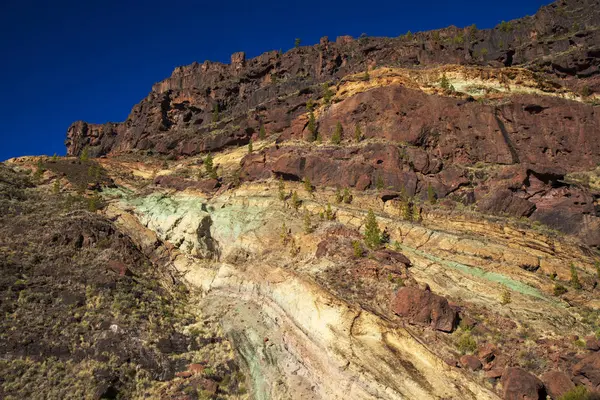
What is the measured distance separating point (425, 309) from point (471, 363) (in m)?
3.57

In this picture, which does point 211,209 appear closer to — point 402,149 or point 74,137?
point 402,149

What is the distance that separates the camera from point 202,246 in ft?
121

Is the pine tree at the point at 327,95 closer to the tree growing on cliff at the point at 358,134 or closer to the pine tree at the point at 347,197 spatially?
the tree growing on cliff at the point at 358,134

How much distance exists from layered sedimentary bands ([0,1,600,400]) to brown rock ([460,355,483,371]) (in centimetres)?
8

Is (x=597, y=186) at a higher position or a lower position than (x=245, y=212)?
lower

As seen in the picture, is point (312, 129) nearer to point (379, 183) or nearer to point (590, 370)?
point (379, 183)

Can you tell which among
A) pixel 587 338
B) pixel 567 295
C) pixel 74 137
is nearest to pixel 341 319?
pixel 587 338

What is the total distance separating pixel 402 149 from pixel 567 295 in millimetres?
22684

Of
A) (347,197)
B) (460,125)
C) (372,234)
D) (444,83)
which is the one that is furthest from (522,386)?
(444,83)

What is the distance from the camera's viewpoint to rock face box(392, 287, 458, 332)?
21.5 meters

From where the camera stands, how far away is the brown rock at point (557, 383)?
17.7 m

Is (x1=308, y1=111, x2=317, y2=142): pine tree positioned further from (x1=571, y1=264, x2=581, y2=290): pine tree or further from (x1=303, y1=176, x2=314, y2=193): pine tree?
(x1=571, y1=264, x2=581, y2=290): pine tree

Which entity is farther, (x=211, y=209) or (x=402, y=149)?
(x=402, y=149)

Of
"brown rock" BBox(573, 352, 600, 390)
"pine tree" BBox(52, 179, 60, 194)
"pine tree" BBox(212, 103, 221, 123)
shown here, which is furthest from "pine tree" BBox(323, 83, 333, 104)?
"brown rock" BBox(573, 352, 600, 390)
